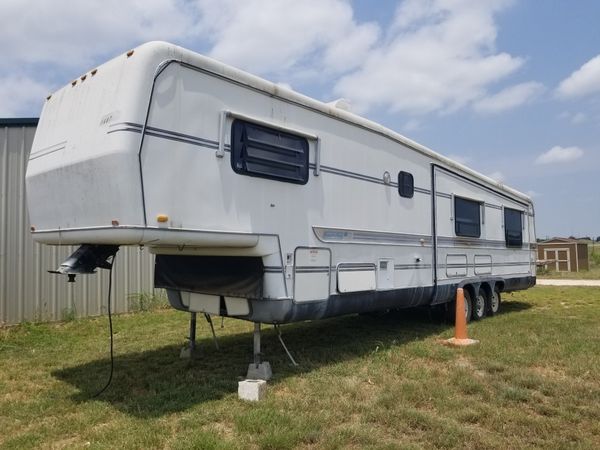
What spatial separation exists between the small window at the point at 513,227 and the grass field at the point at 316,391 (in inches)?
115

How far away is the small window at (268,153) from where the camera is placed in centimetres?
536

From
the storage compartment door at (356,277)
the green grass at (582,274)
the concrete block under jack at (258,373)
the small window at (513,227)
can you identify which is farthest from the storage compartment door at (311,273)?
the green grass at (582,274)

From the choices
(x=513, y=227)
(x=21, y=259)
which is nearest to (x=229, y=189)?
(x=21, y=259)

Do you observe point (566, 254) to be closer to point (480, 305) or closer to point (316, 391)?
point (480, 305)

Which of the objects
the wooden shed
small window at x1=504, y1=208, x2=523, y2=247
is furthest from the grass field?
the wooden shed

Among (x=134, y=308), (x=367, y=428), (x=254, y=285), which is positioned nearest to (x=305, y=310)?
(x=254, y=285)

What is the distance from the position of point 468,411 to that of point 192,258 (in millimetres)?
3447

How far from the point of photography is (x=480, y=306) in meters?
10.3

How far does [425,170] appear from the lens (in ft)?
28.0

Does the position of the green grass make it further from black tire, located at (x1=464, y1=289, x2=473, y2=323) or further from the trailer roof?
the trailer roof

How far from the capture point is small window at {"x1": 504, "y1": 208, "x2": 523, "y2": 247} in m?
11.4

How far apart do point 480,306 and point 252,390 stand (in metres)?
6.60

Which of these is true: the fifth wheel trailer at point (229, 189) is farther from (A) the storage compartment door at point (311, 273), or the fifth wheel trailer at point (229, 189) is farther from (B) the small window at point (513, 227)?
(B) the small window at point (513, 227)

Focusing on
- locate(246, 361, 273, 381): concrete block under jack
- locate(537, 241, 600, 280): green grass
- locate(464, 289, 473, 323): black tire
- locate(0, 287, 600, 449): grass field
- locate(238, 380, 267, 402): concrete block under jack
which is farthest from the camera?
locate(537, 241, 600, 280): green grass
